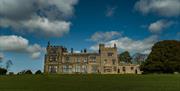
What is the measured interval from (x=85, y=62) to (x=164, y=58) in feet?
101

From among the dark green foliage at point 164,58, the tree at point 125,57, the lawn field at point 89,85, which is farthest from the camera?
the tree at point 125,57

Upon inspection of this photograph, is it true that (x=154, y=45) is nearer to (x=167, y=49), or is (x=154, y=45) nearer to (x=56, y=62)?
(x=167, y=49)

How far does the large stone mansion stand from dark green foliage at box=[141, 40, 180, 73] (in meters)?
22.1

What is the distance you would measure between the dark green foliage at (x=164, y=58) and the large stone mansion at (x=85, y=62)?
22.1 metres

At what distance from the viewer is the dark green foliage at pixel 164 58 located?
83.0 m

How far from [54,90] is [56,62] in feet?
281

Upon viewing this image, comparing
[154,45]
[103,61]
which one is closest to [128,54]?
[103,61]

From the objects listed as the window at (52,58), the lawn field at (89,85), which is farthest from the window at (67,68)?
the lawn field at (89,85)

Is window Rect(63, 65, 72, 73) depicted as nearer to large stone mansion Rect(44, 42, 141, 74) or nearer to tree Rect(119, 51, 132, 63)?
large stone mansion Rect(44, 42, 141, 74)

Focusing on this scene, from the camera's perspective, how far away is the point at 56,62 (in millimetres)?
110250

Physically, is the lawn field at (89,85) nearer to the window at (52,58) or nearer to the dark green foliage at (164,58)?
the dark green foliage at (164,58)

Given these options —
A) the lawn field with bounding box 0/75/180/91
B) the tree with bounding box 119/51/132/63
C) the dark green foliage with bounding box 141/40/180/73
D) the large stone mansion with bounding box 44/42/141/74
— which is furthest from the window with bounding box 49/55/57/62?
the lawn field with bounding box 0/75/180/91

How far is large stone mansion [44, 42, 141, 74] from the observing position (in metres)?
108

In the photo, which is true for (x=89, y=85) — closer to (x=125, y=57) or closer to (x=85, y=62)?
(x=85, y=62)
